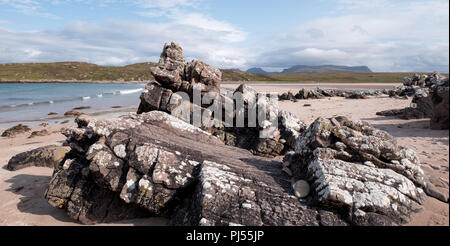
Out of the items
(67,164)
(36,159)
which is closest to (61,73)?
(36,159)

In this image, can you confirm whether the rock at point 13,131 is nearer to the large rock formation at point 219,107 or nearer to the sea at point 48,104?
the sea at point 48,104

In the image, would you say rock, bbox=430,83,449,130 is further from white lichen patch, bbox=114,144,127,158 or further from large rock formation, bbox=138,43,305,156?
white lichen patch, bbox=114,144,127,158

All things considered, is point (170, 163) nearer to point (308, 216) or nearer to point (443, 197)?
point (308, 216)

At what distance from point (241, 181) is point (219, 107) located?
303 inches

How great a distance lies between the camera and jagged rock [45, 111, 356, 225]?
18.3ft

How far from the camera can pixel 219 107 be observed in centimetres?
1377

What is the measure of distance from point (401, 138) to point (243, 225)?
37.3 ft

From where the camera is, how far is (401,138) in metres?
12.3

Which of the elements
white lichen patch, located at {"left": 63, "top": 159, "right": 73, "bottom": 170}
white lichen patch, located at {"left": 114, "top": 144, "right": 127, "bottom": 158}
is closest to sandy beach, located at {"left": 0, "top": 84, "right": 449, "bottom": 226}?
white lichen patch, located at {"left": 63, "top": 159, "right": 73, "bottom": 170}

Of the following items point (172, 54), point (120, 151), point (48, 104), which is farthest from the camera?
point (48, 104)

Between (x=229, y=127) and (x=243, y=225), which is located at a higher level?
(x=229, y=127)

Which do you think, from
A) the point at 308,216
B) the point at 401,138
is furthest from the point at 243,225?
the point at 401,138

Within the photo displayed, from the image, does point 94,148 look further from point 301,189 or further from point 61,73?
point 61,73

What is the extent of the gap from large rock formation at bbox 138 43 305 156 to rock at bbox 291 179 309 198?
558 cm
